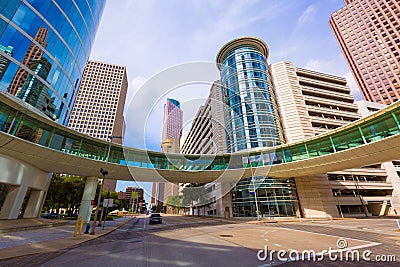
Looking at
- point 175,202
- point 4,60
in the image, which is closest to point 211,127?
point 4,60

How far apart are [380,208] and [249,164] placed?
33.9m

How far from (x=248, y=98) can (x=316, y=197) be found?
2221cm

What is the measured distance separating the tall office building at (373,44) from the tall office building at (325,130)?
2520 inches

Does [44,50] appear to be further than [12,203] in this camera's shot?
Yes

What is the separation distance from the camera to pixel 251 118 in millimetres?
36188

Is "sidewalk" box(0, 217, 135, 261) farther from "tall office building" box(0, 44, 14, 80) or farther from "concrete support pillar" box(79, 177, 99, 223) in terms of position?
"tall office building" box(0, 44, 14, 80)

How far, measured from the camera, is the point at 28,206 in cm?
2109

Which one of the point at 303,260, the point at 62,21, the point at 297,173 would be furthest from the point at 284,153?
the point at 62,21

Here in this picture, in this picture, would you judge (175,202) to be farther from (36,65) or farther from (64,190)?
(64,190)

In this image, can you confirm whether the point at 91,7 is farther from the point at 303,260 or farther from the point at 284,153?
the point at 303,260

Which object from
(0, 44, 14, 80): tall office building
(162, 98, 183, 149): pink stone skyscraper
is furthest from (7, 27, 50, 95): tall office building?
(162, 98, 183, 149): pink stone skyscraper

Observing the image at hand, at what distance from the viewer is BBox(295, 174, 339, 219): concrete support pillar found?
3178cm

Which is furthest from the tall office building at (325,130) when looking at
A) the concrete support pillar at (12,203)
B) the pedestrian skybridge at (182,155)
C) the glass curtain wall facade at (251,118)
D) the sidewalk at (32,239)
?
the concrete support pillar at (12,203)

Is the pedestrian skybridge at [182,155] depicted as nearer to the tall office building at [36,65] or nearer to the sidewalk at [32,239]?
the tall office building at [36,65]
